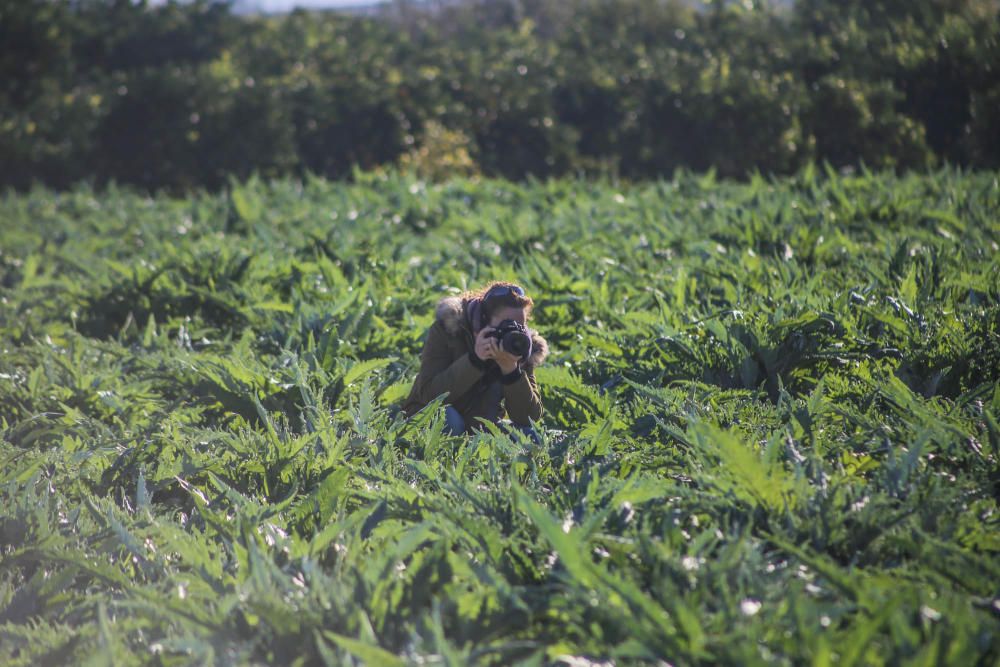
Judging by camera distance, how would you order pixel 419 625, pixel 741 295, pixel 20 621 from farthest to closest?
1. pixel 741 295
2. pixel 20 621
3. pixel 419 625

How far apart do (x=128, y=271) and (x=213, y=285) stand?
0.72 metres


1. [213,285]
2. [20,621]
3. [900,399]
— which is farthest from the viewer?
[213,285]

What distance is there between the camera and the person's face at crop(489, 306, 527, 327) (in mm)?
4047

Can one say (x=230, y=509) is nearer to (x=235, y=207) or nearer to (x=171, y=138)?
(x=235, y=207)

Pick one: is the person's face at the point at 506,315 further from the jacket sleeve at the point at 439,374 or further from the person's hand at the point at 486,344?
the jacket sleeve at the point at 439,374

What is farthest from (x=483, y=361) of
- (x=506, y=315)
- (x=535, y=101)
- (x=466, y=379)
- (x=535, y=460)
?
(x=535, y=101)

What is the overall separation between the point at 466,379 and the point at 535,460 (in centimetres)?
56

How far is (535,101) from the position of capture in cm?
1398

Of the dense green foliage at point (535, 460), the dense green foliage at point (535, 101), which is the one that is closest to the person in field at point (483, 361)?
the dense green foliage at point (535, 460)

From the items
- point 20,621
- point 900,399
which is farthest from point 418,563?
point 900,399

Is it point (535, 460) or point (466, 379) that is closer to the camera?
point (535, 460)

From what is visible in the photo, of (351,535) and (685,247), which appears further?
(685,247)

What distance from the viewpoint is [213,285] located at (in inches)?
250

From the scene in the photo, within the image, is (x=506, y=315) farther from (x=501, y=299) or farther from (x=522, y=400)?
(x=522, y=400)
